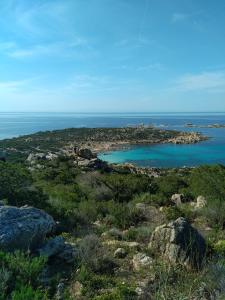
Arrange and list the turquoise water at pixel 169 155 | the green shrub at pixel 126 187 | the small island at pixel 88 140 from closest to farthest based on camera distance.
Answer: the green shrub at pixel 126 187
the turquoise water at pixel 169 155
the small island at pixel 88 140

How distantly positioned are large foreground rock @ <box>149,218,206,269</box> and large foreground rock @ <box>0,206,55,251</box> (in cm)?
248

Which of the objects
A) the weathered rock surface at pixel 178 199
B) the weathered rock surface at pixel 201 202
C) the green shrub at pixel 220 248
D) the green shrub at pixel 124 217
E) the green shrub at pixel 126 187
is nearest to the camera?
the green shrub at pixel 220 248

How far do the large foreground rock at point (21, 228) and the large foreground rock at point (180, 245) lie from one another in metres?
2.48

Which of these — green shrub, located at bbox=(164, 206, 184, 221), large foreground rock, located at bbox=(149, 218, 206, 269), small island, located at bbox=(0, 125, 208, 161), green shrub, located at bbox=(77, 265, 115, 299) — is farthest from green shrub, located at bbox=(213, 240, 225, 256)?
small island, located at bbox=(0, 125, 208, 161)

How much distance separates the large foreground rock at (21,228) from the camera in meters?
7.64

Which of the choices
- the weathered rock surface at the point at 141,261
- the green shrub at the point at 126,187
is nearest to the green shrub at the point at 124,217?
the weathered rock surface at the point at 141,261

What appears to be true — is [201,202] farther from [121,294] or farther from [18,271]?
[18,271]

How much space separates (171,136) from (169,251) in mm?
91772

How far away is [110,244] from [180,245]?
2092mm

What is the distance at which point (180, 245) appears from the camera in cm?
817

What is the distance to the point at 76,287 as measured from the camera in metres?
6.89

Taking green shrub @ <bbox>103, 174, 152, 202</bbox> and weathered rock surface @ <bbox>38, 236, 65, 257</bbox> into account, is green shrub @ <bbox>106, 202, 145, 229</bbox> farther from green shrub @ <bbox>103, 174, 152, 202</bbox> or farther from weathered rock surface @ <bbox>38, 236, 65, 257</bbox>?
green shrub @ <bbox>103, 174, 152, 202</bbox>

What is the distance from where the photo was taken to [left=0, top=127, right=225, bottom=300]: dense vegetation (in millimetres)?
6093

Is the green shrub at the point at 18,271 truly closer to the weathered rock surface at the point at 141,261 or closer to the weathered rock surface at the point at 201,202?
the weathered rock surface at the point at 141,261
